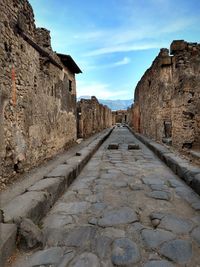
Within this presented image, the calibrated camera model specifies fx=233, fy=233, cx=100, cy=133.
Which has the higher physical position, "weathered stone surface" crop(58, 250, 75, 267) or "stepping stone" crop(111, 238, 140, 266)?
"stepping stone" crop(111, 238, 140, 266)

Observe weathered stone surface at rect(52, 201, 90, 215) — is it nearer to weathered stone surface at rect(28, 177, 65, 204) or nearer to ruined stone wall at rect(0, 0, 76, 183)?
weathered stone surface at rect(28, 177, 65, 204)

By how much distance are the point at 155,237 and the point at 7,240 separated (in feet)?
4.59

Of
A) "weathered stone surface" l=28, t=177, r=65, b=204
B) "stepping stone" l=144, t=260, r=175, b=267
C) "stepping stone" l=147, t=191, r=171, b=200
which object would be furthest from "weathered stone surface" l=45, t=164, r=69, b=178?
"stepping stone" l=144, t=260, r=175, b=267

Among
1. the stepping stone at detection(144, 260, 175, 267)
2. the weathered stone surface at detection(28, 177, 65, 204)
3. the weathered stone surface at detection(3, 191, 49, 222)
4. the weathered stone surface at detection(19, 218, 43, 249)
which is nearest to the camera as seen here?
the stepping stone at detection(144, 260, 175, 267)

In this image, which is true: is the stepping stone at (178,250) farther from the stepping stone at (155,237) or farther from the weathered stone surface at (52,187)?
the weathered stone surface at (52,187)

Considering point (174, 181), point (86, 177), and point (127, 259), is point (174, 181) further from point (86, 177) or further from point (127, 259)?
point (127, 259)

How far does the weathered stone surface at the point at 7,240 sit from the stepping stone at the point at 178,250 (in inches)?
53.1

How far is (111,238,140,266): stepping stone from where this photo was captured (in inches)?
77.4

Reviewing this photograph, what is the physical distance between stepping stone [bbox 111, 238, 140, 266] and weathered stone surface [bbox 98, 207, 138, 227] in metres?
0.40

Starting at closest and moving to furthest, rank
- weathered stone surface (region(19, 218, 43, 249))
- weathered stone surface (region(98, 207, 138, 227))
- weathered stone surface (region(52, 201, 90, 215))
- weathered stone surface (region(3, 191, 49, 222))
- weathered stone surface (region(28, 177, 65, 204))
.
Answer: weathered stone surface (region(19, 218, 43, 249)) < weathered stone surface (region(3, 191, 49, 222)) < weathered stone surface (region(98, 207, 138, 227)) < weathered stone surface (region(52, 201, 90, 215)) < weathered stone surface (region(28, 177, 65, 204))

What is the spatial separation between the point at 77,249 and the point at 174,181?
107 inches

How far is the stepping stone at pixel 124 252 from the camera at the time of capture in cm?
196

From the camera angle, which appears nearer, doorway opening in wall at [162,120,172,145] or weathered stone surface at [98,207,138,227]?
weathered stone surface at [98,207,138,227]

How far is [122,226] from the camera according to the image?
8.54ft
